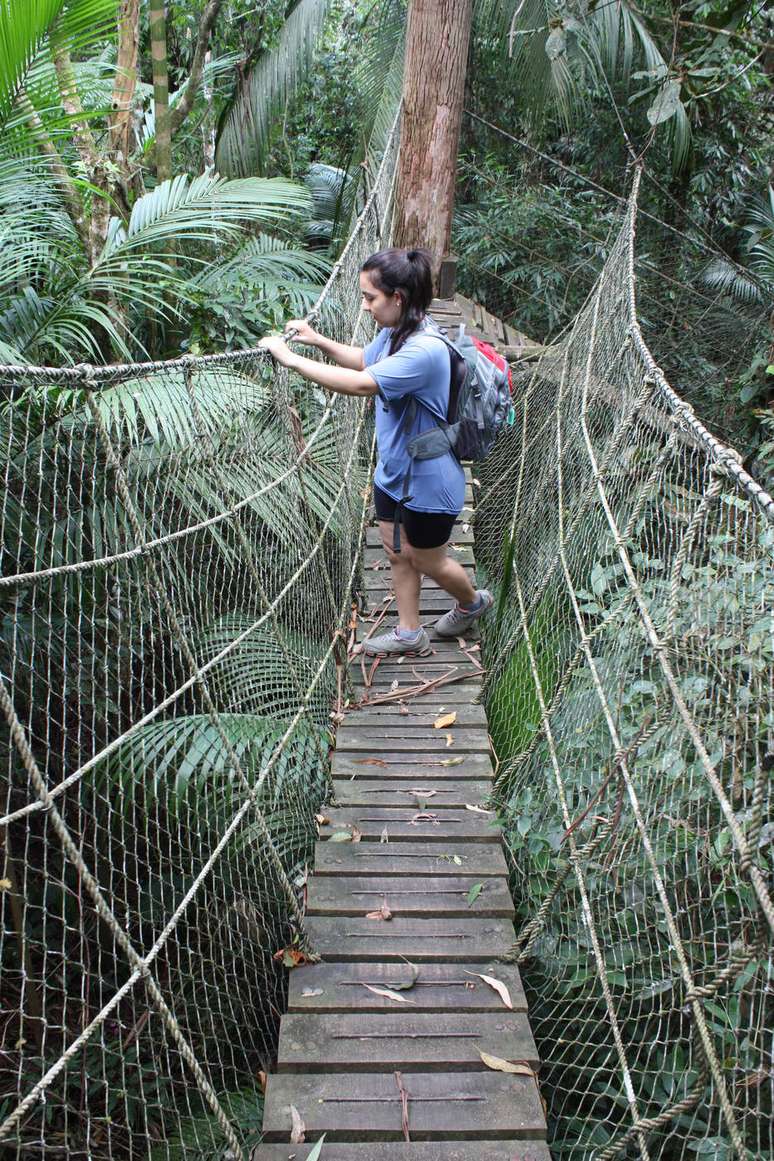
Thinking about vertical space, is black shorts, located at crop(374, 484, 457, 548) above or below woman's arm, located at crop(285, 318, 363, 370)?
below

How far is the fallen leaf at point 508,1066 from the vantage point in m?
1.76

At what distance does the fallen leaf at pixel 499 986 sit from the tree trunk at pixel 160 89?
3.84 meters

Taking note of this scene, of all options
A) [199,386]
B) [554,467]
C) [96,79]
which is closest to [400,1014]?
[199,386]

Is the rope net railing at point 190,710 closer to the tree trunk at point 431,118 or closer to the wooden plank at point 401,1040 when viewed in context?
the wooden plank at point 401,1040

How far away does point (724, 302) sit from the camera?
650cm

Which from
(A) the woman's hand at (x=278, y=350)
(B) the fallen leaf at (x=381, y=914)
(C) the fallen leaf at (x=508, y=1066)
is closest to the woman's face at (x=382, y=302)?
(A) the woman's hand at (x=278, y=350)

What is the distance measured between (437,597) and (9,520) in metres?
1.71

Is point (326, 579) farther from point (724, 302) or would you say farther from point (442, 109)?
point (724, 302)

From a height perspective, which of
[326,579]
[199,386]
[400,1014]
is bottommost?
[400,1014]

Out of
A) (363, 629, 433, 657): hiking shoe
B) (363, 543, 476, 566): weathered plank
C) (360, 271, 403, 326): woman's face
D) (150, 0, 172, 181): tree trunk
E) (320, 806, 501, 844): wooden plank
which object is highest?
(150, 0, 172, 181): tree trunk

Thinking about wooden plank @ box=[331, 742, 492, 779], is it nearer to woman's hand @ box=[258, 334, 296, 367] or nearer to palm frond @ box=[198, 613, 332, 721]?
palm frond @ box=[198, 613, 332, 721]

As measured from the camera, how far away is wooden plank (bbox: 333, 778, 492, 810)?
2.45 meters

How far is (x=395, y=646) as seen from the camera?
10.2 feet

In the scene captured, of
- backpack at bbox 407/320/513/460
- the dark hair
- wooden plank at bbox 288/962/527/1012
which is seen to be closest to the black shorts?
backpack at bbox 407/320/513/460
